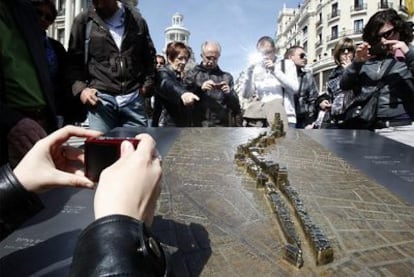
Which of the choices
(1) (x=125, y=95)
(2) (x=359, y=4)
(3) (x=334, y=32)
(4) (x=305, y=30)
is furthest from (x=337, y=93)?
(4) (x=305, y=30)

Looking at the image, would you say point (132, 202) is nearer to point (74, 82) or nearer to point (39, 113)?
point (39, 113)

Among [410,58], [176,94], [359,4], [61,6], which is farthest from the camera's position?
[359,4]

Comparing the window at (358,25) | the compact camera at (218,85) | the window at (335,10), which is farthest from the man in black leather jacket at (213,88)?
the window at (335,10)

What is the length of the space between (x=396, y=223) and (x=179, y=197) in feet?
1.75

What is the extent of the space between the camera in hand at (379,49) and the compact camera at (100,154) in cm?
191

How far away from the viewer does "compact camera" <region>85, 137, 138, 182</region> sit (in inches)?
26.6

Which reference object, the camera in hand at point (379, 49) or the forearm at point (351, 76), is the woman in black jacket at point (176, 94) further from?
the camera in hand at point (379, 49)

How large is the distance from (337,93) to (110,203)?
2714mm

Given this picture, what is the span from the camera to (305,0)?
38719 mm

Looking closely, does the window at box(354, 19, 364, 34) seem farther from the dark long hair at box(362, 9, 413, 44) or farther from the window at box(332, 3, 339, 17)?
the dark long hair at box(362, 9, 413, 44)

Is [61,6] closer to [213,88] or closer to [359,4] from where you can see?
[359,4]

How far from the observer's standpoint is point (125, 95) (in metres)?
2.27

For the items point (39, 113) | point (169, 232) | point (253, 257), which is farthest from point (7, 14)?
point (253, 257)

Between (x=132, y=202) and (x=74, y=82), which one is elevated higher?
(x=74, y=82)
